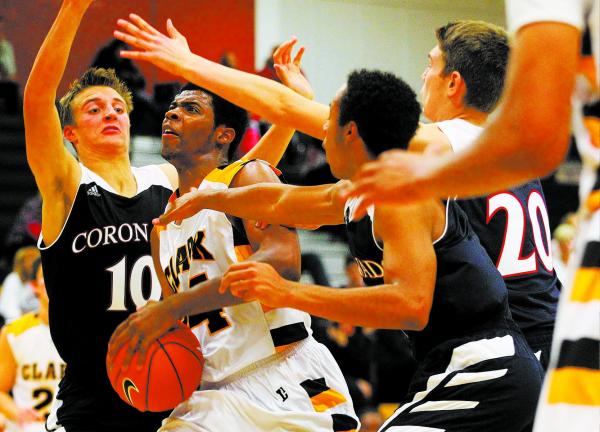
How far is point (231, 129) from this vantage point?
15.3ft

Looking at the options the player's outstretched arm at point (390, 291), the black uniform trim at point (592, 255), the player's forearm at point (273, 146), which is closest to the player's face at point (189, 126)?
the player's forearm at point (273, 146)

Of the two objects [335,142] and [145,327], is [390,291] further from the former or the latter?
[145,327]

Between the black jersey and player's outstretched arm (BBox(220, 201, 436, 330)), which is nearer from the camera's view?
player's outstretched arm (BBox(220, 201, 436, 330))

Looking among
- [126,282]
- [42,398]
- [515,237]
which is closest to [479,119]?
[515,237]

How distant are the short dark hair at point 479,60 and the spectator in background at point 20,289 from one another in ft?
15.9

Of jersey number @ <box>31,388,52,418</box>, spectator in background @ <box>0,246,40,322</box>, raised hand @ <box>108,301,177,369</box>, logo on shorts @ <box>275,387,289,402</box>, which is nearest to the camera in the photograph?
raised hand @ <box>108,301,177,369</box>

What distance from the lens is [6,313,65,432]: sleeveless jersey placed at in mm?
7082

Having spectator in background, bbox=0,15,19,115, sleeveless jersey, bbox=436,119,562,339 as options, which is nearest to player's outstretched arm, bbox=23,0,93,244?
sleeveless jersey, bbox=436,119,562,339

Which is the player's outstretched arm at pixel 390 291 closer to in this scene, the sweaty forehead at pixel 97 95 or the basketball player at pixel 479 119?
the basketball player at pixel 479 119

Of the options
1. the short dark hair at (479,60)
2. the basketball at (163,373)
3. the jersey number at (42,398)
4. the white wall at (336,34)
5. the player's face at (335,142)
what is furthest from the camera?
the white wall at (336,34)

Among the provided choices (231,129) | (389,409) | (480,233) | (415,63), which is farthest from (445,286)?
(415,63)

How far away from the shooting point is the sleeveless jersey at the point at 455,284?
3301mm

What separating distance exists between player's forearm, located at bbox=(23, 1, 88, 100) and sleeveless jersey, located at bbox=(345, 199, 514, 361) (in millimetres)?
1747

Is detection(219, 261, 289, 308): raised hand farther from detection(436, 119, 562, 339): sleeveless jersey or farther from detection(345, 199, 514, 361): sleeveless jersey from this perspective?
detection(436, 119, 562, 339): sleeveless jersey
